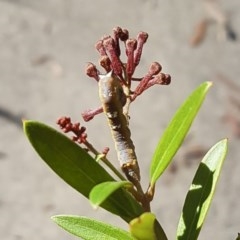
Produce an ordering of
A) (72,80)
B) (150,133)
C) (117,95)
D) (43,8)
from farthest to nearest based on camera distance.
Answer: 1. (43,8)
2. (72,80)
3. (150,133)
4. (117,95)

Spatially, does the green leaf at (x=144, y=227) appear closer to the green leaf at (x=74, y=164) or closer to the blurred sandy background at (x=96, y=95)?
the green leaf at (x=74, y=164)

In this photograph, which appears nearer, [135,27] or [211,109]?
[211,109]

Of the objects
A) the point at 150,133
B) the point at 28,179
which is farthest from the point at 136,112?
the point at 28,179

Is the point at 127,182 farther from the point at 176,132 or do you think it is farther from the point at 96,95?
the point at 96,95

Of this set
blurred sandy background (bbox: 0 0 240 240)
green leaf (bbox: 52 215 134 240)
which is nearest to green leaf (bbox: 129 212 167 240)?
green leaf (bbox: 52 215 134 240)

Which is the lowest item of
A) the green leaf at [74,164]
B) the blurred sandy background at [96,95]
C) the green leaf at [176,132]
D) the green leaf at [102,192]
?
the green leaf at [102,192]

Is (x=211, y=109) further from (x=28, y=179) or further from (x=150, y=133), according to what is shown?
(x=28, y=179)

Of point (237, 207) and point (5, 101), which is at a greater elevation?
point (5, 101)

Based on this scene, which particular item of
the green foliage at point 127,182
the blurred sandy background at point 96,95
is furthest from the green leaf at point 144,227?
the blurred sandy background at point 96,95
